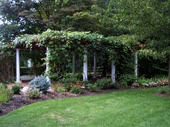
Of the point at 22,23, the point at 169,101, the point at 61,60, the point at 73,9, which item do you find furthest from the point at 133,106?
the point at 22,23

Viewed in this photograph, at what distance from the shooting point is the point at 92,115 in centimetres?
377

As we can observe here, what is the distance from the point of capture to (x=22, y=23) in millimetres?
11461

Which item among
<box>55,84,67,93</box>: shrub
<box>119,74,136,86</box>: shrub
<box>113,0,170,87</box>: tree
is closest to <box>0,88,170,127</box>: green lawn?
<box>55,84,67,93</box>: shrub

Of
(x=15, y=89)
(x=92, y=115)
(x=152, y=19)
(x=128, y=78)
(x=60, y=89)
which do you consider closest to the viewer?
(x=92, y=115)

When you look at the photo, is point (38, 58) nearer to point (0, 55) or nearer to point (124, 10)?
point (0, 55)

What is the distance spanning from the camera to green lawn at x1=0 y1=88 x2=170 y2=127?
129 inches

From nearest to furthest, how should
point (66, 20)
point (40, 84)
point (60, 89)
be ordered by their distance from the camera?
point (40, 84), point (60, 89), point (66, 20)

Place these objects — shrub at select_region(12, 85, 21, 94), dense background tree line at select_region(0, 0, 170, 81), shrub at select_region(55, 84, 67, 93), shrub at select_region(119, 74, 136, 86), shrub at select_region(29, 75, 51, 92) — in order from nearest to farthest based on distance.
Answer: shrub at select_region(12, 85, 21, 94) → shrub at select_region(29, 75, 51, 92) → shrub at select_region(55, 84, 67, 93) → shrub at select_region(119, 74, 136, 86) → dense background tree line at select_region(0, 0, 170, 81)

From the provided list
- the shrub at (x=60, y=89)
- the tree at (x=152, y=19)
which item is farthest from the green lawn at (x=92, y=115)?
the tree at (x=152, y=19)

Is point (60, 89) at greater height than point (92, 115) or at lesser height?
greater

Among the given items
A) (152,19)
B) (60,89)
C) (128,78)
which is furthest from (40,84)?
(128,78)

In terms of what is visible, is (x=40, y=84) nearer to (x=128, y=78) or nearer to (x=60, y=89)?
Answer: (x=60, y=89)

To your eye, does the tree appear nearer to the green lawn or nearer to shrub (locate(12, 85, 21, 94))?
the green lawn

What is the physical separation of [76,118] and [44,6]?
10404 millimetres
